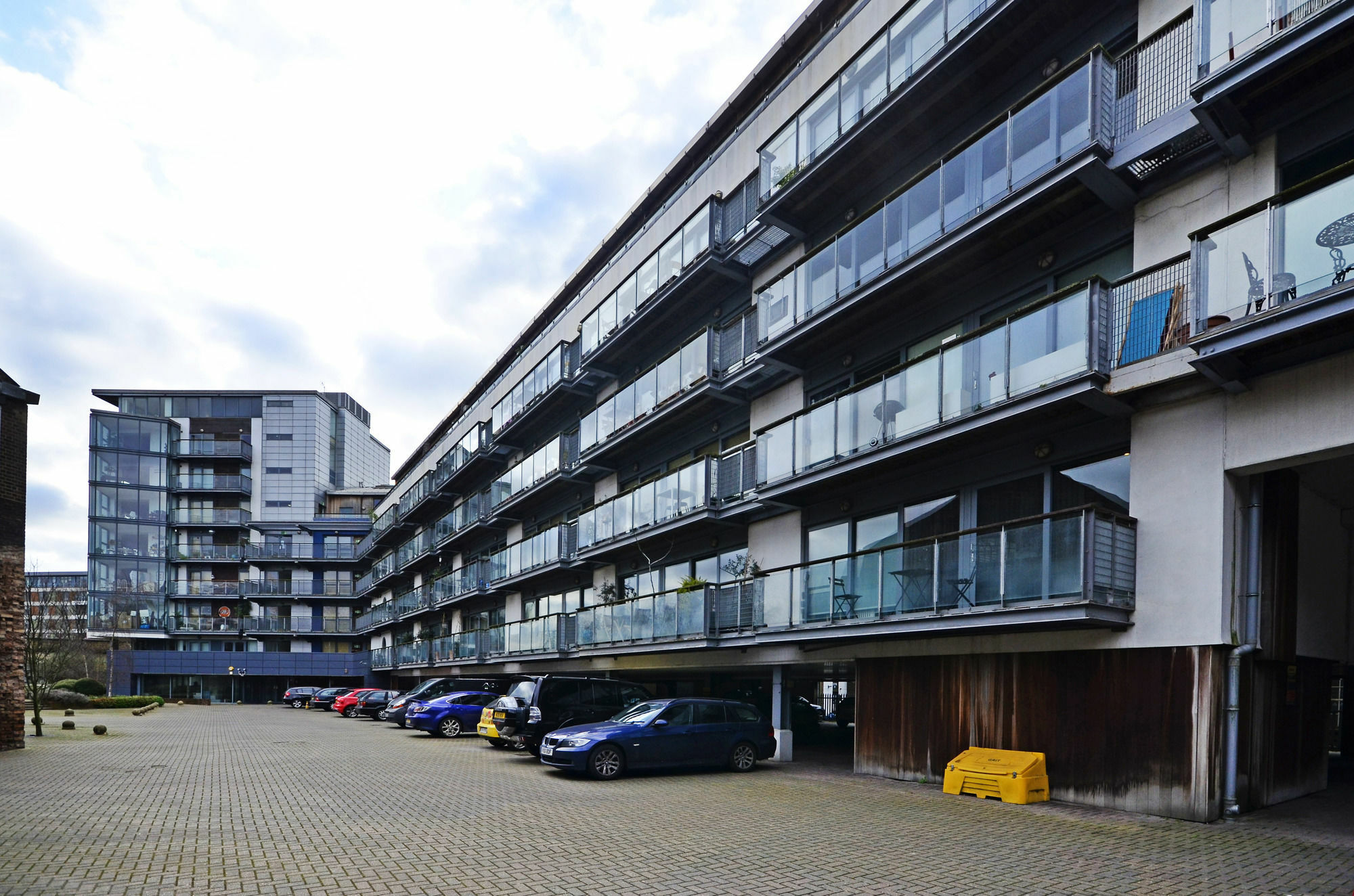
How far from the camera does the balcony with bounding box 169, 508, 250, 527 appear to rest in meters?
72.7

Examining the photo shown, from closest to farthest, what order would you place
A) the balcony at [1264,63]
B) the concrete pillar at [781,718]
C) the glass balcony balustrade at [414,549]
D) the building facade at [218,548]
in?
the balcony at [1264,63] < the concrete pillar at [781,718] < the glass balcony balustrade at [414,549] < the building facade at [218,548]

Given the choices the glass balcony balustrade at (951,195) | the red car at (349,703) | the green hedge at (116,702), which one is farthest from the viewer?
the green hedge at (116,702)

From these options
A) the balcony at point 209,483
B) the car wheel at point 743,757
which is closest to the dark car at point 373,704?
the car wheel at point 743,757

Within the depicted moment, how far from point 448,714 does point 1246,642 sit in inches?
859

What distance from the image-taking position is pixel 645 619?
23.0 m

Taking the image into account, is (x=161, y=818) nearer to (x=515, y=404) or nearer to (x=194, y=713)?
(x=515, y=404)

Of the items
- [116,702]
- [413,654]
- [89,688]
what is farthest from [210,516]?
[413,654]

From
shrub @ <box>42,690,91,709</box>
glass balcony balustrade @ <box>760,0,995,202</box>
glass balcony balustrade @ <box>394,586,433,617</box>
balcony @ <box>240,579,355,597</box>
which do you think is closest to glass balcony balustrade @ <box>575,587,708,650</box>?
glass balcony balustrade @ <box>760,0,995,202</box>

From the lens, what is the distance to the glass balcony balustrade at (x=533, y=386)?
3269 cm

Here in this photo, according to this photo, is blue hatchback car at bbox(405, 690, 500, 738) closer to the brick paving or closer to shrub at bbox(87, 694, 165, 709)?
the brick paving

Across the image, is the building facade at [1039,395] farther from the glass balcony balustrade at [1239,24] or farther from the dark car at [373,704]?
the dark car at [373,704]

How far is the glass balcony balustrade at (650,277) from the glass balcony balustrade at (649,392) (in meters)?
2.13

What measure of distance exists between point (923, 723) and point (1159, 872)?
687cm

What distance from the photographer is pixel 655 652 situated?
74.5 ft
